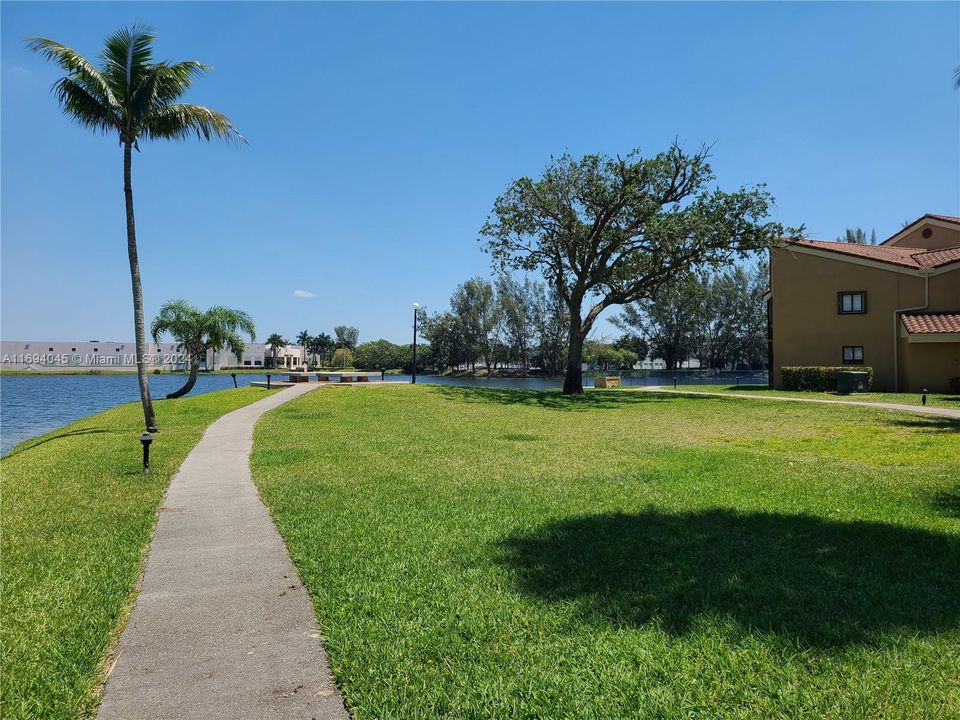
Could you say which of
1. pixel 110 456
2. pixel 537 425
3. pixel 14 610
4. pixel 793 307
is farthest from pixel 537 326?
pixel 14 610

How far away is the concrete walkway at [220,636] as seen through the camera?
2.97m

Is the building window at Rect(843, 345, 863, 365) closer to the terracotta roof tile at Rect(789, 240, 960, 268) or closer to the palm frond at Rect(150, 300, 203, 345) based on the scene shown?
the terracotta roof tile at Rect(789, 240, 960, 268)

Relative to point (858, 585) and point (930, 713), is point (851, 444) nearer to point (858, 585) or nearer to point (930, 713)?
point (858, 585)

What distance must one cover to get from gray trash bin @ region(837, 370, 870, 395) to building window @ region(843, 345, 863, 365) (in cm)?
274

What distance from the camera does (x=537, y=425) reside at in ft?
52.2

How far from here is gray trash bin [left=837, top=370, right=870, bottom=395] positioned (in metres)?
27.0

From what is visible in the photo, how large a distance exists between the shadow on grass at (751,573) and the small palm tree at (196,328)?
1319 inches

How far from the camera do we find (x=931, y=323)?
27094 millimetres

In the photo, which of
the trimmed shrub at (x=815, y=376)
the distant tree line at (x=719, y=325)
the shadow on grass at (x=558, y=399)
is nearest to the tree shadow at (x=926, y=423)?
the shadow on grass at (x=558, y=399)

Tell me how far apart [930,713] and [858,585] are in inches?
67.7

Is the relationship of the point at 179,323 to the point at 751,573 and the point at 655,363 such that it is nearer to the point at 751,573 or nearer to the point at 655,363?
the point at 751,573

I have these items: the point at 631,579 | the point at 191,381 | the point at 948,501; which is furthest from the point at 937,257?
the point at 191,381

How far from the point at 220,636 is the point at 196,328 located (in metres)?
35.6

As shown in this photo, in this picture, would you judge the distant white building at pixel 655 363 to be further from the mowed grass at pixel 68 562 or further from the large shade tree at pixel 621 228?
the mowed grass at pixel 68 562
